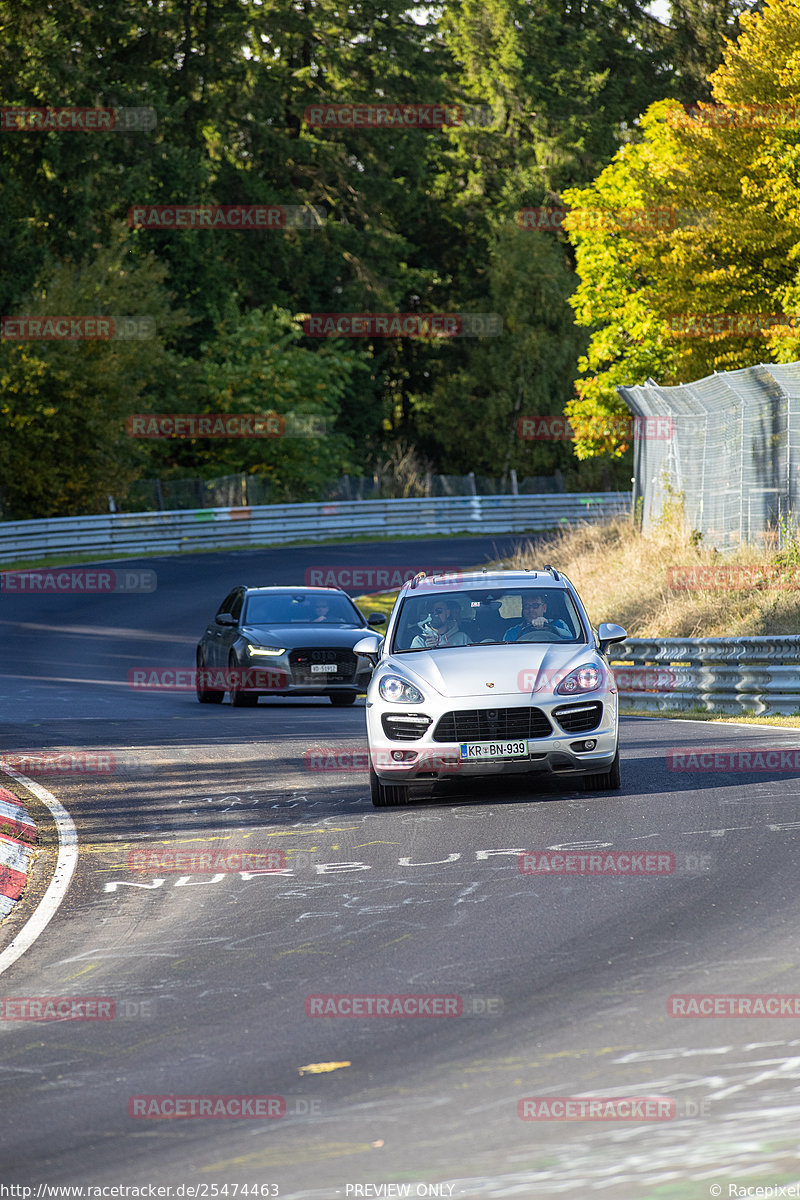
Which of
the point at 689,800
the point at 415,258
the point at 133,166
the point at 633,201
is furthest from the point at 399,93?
the point at 689,800

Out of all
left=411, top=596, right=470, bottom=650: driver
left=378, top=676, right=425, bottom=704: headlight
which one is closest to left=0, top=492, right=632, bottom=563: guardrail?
left=411, top=596, right=470, bottom=650: driver

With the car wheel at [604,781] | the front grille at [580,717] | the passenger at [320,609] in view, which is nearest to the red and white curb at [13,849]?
the front grille at [580,717]

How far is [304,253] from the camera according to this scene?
215 ft

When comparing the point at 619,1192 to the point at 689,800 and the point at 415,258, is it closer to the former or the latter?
the point at 689,800

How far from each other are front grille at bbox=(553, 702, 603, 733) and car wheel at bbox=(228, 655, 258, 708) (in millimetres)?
10394

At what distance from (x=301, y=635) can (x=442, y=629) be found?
868 centimetres

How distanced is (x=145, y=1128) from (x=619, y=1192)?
1.73 m

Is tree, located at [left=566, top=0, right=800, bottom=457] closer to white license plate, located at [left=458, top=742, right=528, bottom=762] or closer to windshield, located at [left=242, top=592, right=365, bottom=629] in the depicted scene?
windshield, located at [left=242, top=592, right=365, bottom=629]

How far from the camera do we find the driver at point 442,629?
40.8 feet

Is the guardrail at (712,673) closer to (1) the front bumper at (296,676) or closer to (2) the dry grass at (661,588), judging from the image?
(2) the dry grass at (661,588)

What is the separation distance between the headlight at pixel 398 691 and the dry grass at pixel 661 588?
9943 millimetres

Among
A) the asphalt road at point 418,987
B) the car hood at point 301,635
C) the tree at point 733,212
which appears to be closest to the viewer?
the asphalt road at point 418,987

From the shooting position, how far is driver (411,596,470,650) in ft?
40.8

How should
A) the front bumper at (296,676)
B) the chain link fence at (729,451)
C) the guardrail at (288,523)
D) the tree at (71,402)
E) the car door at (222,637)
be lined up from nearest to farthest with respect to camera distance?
the front bumper at (296,676) < the car door at (222,637) < the chain link fence at (729,451) < the guardrail at (288,523) < the tree at (71,402)
